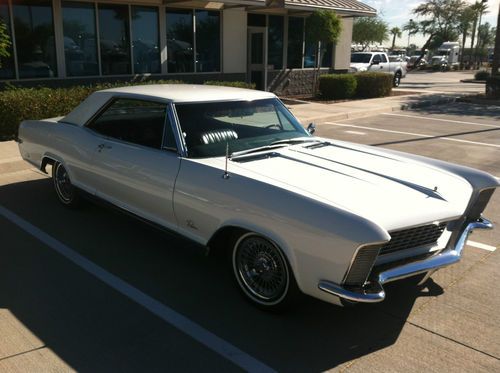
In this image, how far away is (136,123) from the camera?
468cm

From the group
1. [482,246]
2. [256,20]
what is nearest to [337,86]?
[256,20]

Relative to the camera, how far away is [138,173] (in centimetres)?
426

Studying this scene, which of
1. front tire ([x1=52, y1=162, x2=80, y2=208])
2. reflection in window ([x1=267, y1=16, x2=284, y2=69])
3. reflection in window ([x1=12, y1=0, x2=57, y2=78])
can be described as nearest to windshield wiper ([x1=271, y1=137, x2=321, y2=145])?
front tire ([x1=52, y1=162, x2=80, y2=208])

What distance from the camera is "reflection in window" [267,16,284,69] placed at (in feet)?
57.3

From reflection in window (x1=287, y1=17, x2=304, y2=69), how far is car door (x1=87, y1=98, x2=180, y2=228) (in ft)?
46.9

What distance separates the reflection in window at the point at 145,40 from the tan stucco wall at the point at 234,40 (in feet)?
8.62

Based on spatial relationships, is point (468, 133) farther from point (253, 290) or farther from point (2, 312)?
point (2, 312)

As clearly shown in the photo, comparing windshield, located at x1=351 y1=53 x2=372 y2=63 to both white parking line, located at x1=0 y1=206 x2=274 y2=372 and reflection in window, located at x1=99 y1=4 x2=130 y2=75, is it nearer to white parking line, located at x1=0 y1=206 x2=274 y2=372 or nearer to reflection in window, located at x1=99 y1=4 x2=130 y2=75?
reflection in window, located at x1=99 y1=4 x2=130 y2=75

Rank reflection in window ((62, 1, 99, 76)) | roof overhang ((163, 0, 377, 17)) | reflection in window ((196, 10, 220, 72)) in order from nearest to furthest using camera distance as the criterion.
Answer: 1. reflection in window ((62, 1, 99, 76))
2. roof overhang ((163, 0, 377, 17))
3. reflection in window ((196, 10, 220, 72))

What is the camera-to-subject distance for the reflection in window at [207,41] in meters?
15.3

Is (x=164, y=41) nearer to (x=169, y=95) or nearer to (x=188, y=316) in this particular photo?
(x=169, y=95)

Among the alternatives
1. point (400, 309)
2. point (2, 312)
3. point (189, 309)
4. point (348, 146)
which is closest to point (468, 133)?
point (348, 146)

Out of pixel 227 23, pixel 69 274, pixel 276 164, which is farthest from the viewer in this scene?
pixel 227 23

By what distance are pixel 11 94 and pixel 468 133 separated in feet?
32.9
